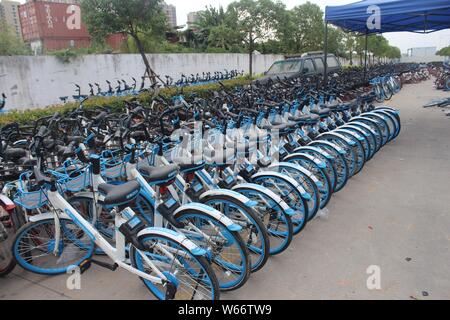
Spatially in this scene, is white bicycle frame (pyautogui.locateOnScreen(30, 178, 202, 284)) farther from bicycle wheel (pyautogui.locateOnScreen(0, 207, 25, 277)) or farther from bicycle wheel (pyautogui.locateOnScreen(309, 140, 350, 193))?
bicycle wheel (pyautogui.locateOnScreen(309, 140, 350, 193))

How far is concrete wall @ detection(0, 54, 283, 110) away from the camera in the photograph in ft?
33.2

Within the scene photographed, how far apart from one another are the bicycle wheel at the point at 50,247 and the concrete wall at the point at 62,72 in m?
9.02

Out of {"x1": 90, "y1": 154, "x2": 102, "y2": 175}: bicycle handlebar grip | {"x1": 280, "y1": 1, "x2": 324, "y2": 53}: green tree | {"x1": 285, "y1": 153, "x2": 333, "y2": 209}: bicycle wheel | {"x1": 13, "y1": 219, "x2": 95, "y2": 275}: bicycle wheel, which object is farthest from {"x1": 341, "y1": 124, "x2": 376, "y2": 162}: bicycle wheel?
{"x1": 280, "y1": 1, "x2": 324, "y2": 53}: green tree

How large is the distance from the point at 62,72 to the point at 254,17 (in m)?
9.92

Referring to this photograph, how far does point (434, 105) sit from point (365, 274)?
9458mm

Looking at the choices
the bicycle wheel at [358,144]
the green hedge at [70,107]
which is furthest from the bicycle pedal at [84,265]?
the bicycle wheel at [358,144]

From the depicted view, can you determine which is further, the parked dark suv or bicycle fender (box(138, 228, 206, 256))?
the parked dark suv

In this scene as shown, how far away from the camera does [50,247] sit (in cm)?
278

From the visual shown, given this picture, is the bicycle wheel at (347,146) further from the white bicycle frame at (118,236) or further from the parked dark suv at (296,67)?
the parked dark suv at (296,67)

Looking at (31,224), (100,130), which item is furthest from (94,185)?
(100,130)

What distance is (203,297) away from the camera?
7.38ft

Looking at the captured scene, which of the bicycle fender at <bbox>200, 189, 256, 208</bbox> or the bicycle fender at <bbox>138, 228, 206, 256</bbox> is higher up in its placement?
the bicycle fender at <bbox>200, 189, 256, 208</bbox>

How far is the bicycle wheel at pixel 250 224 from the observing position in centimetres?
239

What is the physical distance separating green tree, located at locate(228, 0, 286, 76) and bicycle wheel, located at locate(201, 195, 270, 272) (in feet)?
48.7
